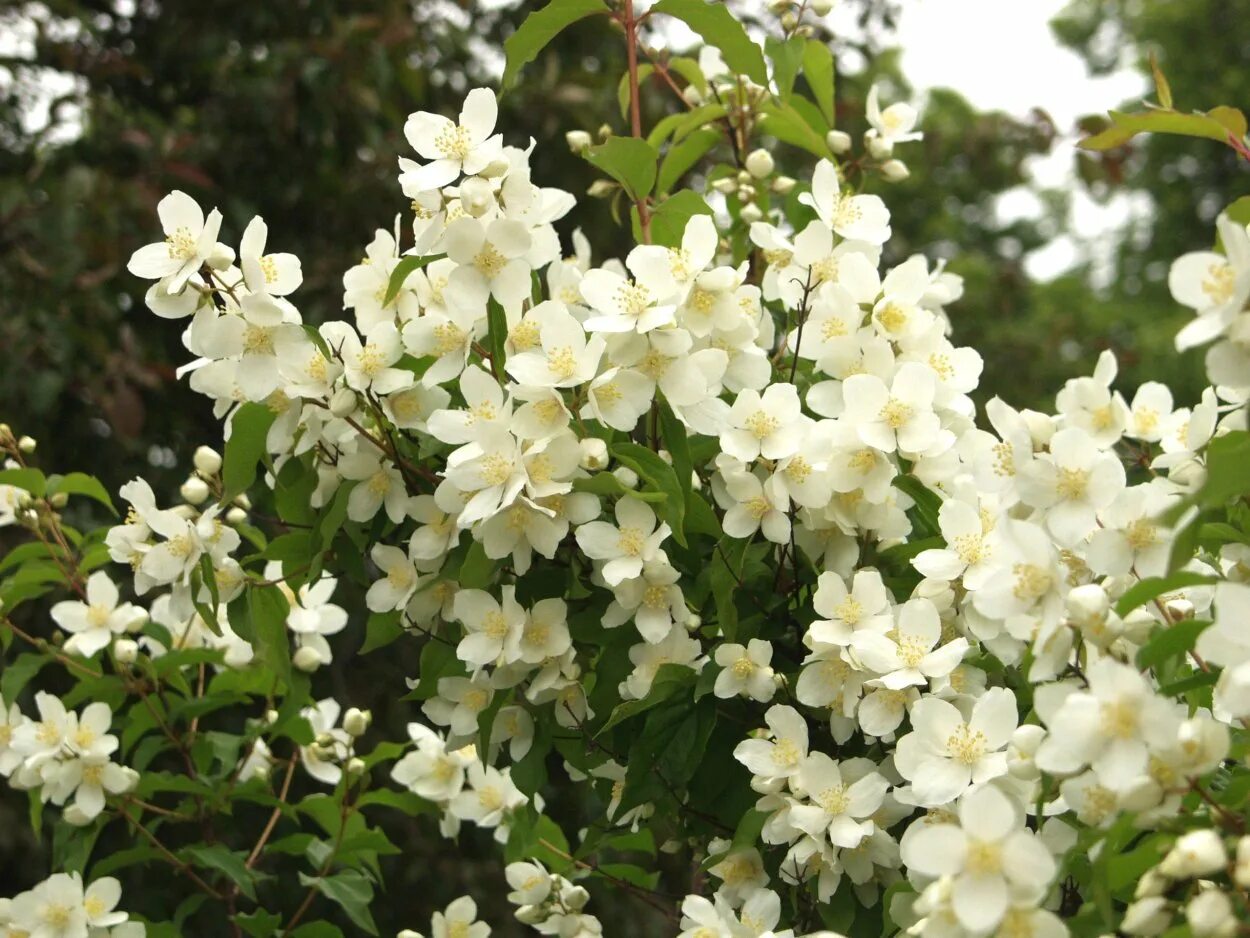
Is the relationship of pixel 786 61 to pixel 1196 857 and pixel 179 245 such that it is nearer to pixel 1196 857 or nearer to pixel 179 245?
pixel 179 245

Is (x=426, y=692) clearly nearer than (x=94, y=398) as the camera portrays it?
Yes

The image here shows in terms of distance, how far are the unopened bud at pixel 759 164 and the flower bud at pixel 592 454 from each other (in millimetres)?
659

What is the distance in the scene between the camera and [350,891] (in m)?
1.85

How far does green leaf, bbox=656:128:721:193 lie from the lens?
5.76ft

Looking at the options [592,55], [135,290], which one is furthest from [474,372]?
[592,55]

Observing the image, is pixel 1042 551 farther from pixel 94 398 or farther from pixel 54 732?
pixel 94 398

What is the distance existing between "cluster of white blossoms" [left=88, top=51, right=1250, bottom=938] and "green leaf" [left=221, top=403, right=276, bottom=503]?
0.02m

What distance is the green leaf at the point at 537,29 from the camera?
1452 millimetres

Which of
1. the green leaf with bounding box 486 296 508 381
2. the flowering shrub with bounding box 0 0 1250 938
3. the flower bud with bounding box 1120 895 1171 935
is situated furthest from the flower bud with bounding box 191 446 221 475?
the flower bud with bounding box 1120 895 1171 935

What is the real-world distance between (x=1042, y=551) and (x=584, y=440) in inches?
16.3

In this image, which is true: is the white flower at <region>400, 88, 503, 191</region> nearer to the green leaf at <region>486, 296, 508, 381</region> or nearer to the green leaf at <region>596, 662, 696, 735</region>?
the green leaf at <region>486, 296, 508, 381</region>

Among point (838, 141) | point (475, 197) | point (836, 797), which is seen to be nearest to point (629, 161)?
point (475, 197)

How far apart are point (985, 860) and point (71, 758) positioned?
48.7 inches

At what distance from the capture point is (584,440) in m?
1.26
